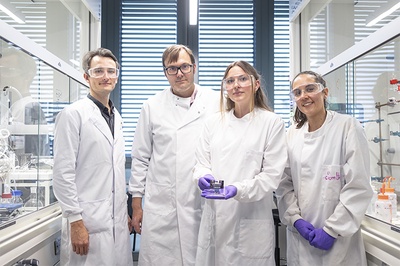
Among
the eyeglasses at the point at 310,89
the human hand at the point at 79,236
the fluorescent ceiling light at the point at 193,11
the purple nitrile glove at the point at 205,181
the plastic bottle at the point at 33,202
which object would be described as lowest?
the human hand at the point at 79,236

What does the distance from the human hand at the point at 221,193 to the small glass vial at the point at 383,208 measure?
789mm

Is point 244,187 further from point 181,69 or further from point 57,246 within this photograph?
point 57,246

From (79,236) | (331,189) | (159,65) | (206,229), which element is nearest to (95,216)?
(79,236)

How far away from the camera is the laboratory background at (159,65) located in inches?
68.6

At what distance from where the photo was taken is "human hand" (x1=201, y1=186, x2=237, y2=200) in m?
1.51

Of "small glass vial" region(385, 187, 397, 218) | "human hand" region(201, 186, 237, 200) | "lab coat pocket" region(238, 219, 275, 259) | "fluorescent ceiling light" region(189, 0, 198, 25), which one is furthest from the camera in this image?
"fluorescent ceiling light" region(189, 0, 198, 25)

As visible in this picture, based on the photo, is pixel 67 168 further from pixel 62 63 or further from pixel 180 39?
pixel 180 39

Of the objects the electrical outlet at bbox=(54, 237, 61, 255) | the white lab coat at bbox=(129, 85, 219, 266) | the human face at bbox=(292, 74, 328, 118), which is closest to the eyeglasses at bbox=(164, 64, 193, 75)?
the white lab coat at bbox=(129, 85, 219, 266)

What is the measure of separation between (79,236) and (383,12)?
197 centimetres

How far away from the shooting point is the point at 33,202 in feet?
6.59

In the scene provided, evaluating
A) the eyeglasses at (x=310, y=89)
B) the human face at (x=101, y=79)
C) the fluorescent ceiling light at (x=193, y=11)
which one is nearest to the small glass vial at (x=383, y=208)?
the eyeglasses at (x=310, y=89)

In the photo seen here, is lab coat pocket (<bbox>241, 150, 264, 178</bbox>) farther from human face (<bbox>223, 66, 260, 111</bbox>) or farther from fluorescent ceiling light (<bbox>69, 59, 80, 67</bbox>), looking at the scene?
fluorescent ceiling light (<bbox>69, 59, 80, 67</bbox>)

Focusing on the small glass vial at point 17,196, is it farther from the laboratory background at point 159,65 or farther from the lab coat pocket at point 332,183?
the lab coat pocket at point 332,183

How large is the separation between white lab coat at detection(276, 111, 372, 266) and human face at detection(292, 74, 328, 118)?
70 millimetres
